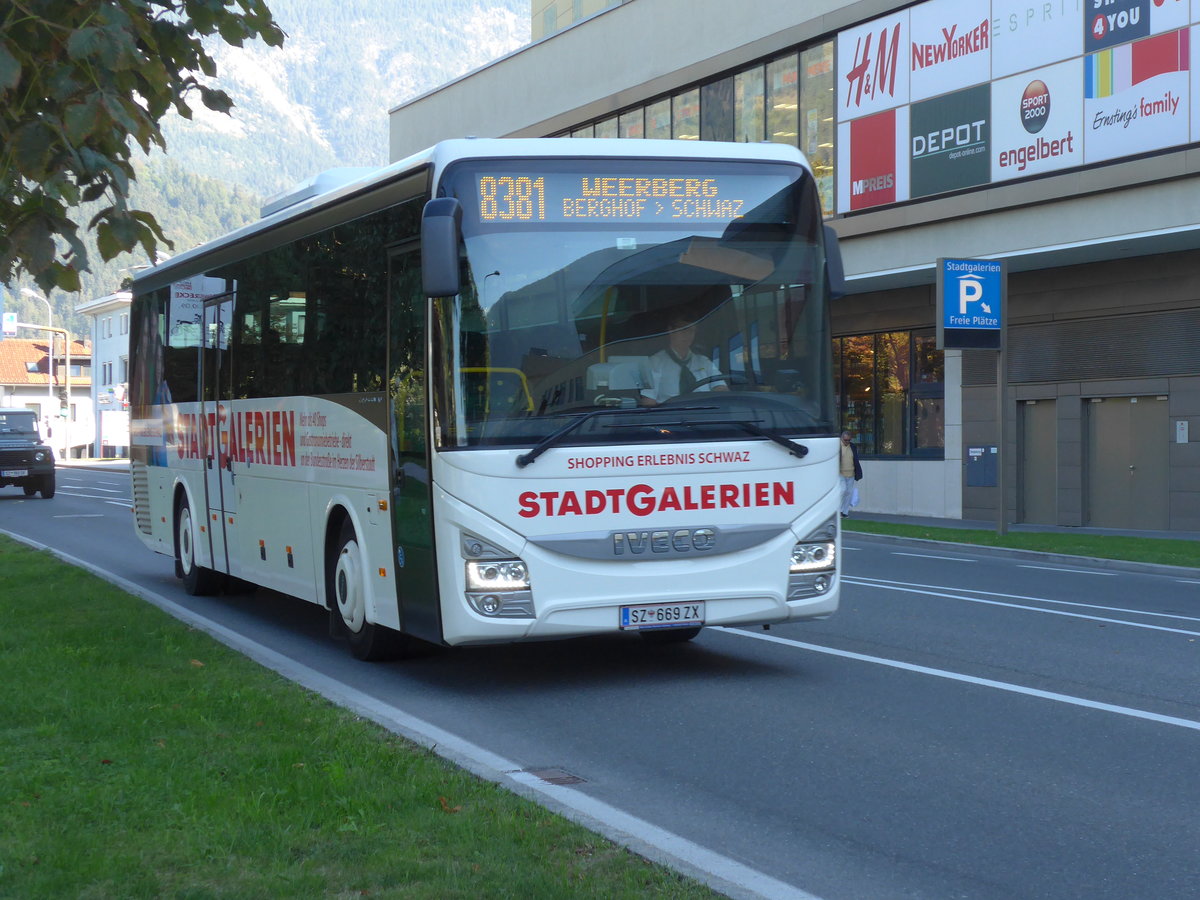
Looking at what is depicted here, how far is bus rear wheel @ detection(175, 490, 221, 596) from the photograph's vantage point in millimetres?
14195

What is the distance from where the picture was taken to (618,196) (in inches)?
340

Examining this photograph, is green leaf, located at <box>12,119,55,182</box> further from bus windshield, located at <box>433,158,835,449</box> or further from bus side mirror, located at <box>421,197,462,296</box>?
bus windshield, located at <box>433,158,835,449</box>

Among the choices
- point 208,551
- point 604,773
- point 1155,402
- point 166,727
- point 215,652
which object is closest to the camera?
point 604,773

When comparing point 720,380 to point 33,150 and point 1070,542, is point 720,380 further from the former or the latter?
point 1070,542

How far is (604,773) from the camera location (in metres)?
6.64

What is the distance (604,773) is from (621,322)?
274 cm

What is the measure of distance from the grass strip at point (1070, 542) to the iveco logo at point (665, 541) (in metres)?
11.9

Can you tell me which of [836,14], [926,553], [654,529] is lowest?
[926,553]

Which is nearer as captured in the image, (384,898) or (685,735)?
(384,898)

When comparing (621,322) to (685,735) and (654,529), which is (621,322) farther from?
(685,735)

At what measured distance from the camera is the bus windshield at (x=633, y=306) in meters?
8.26

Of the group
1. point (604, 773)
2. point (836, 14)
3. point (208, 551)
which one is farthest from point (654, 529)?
point (836, 14)

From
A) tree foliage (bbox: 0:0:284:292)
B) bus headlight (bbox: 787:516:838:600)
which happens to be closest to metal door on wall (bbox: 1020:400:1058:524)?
bus headlight (bbox: 787:516:838:600)

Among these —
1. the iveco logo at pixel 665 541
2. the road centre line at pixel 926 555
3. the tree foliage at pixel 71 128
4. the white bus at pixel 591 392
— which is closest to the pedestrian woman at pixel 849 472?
the road centre line at pixel 926 555
